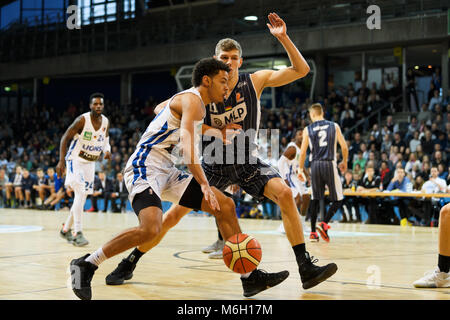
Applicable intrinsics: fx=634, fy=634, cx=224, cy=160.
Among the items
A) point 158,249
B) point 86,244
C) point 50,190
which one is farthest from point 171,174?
point 50,190

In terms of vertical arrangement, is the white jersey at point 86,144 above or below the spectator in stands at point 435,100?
below

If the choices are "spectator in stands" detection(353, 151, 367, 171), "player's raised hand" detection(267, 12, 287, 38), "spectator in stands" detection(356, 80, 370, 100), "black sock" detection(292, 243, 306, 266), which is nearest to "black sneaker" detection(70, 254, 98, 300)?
"black sock" detection(292, 243, 306, 266)

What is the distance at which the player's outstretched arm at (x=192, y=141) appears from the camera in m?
4.32

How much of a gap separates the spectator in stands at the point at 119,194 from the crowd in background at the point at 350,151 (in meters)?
0.03

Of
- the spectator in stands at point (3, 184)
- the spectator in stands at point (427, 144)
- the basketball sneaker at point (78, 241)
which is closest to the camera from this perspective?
the basketball sneaker at point (78, 241)

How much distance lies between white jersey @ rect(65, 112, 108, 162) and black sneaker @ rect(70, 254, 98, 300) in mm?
4544

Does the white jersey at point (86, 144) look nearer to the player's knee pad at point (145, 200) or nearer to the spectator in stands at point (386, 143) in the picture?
the player's knee pad at point (145, 200)

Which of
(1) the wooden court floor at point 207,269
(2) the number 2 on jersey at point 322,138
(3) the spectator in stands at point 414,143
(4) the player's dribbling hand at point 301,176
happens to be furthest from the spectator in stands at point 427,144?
(2) the number 2 on jersey at point 322,138

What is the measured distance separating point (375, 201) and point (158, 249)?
7.91 metres

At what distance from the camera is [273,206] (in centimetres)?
1609

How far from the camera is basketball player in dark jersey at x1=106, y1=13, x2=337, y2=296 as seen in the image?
4840 mm

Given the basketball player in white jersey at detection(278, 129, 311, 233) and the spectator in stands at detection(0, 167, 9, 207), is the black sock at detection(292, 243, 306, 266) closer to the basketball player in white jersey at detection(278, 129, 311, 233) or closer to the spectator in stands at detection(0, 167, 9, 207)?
the basketball player in white jersey at detection(278, 129, 311, 233)

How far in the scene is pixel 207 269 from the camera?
5.96 metres

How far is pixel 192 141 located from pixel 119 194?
14.4 metres
